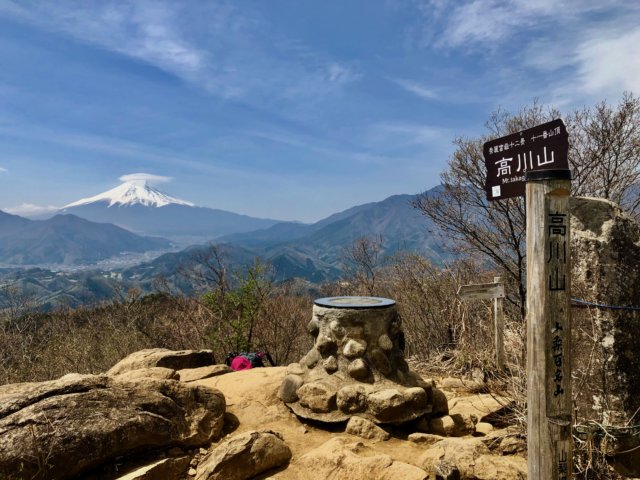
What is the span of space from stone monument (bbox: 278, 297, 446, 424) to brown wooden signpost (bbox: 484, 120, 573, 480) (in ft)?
7.49

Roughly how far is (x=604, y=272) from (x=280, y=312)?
12.3 meters

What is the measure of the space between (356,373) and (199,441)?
6.46 ft

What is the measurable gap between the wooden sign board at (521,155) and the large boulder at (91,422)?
13.4ft

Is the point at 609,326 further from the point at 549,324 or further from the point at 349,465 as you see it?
the point at 349,465

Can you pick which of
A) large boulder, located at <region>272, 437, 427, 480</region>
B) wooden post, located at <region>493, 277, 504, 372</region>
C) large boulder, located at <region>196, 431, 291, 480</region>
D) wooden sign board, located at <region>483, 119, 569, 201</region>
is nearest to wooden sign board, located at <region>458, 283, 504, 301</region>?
wooden post, located at <region>493, 277, 504, 372</region>

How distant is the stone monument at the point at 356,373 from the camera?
16.4 ft

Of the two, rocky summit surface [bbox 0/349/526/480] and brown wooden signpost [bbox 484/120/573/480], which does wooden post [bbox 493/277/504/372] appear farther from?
brown wooden signpost [bbox 484/120/573/480]

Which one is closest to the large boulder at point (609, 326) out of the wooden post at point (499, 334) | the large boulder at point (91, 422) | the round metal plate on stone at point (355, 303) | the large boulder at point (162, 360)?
the round metal plate on stone at point (355, 303)

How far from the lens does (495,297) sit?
6.65 metres

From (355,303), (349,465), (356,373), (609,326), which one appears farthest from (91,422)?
(609,326)

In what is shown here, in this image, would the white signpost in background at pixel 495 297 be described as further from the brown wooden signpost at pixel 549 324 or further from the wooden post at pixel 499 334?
the brown wooden signpost at pixel 549 324

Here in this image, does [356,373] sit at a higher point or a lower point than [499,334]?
lower

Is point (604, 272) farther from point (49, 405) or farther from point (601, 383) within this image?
point (49, 405)

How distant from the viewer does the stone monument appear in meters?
4.98
